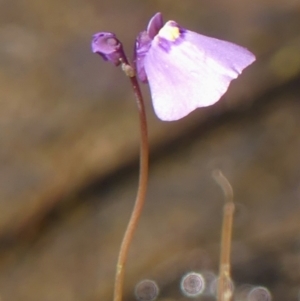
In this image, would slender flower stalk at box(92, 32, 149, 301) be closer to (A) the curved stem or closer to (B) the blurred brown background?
(A) the curved stem

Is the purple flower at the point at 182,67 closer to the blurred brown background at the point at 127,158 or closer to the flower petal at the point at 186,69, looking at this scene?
the flower petal at the point at 186,69

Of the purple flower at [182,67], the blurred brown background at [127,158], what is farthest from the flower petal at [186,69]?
the blurred brown background at [127,158]

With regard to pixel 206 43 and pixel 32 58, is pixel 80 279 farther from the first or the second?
pixel 206 43

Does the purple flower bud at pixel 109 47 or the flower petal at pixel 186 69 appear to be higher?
the purple flower bud at pixel 109 47

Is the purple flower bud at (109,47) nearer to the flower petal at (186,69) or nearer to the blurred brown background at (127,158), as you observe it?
the flower petal at (186,69)

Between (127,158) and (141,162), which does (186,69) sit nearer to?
(141,162)

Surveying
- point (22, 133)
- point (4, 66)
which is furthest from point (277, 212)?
point (4, 66)

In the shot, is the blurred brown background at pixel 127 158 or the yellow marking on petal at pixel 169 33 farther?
the blurred brown background at pixel 127 158
